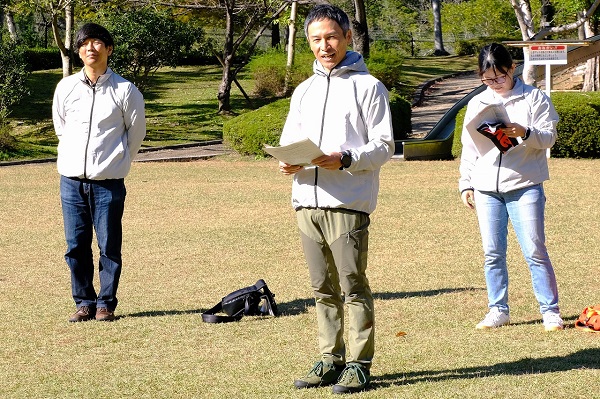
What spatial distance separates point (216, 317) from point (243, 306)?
A: 0.78 ft

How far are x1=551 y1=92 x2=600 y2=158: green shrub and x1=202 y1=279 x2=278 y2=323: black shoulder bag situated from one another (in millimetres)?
12883

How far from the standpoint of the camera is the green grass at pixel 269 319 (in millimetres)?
5340

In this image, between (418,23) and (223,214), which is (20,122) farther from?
(418,23)

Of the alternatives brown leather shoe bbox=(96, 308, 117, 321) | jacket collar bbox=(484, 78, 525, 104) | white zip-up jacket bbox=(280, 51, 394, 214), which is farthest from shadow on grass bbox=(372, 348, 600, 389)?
brown leather shoe bbox=(96, 308, 117, 321)

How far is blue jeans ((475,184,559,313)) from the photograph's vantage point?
6.12m

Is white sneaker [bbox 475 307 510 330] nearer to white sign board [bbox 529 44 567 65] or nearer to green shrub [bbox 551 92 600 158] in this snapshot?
green shrub [bbox 551 92 600 158]

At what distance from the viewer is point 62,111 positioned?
7.18m

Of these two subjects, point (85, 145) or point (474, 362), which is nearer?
point (474, 362)

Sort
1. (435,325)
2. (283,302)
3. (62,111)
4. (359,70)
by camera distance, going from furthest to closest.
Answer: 1. (283,302)
2. (62,111)
3. (435,325)
4. (359,70)

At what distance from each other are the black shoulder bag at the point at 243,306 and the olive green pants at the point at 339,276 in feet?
6.93

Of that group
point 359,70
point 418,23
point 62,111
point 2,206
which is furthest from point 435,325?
point 418,23

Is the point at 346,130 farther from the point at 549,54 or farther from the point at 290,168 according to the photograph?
the point at 549,54

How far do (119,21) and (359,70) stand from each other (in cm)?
2515

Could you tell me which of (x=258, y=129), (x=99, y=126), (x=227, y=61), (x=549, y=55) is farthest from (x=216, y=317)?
(x=227, y=61)
